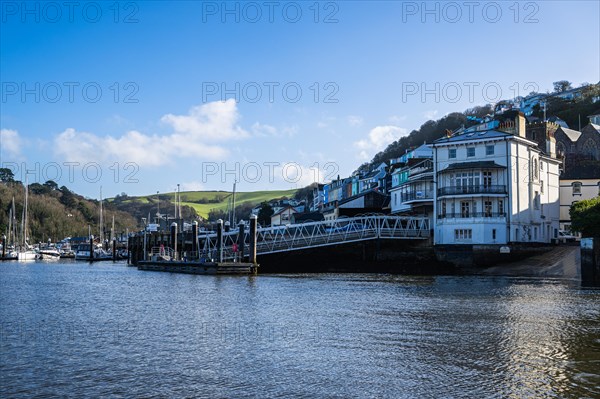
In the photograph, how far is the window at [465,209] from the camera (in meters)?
64.7

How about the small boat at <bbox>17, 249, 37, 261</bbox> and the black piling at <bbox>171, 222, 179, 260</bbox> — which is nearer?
the black piling at <bbox>171, 222, 179, 260</bbox>

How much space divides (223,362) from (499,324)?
11.8 m

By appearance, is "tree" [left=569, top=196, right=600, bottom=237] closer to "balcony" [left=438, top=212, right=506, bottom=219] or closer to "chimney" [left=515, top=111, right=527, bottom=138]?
"balcony" [left=438, top=212, right=506, bottom=219]

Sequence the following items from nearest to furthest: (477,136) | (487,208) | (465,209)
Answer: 1. (487,208)
2. (465,209)
3. (477,136)

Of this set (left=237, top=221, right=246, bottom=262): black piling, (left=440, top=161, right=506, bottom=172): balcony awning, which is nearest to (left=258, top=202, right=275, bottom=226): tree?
(left=440, top=161, right=506, bottom=172): balcony awning

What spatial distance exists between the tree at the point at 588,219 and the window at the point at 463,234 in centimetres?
1151

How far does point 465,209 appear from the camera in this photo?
6512 cm

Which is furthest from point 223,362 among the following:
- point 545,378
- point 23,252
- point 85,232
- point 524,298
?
point 85,232

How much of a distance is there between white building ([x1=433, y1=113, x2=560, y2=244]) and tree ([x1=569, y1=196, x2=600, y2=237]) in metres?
9.62

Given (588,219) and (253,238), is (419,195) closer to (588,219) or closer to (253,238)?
(588,219)

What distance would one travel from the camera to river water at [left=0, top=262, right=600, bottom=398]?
579 inches

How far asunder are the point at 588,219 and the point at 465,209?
49.3 feet

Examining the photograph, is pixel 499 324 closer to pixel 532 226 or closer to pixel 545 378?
pixel 545 378

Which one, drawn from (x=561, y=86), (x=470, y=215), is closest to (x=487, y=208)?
(x=470, y=215)
